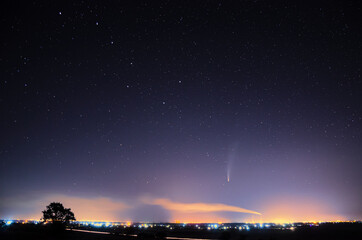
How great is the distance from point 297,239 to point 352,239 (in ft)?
31.9

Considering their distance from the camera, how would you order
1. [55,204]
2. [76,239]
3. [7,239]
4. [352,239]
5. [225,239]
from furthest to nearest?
1. [55,204]
2. [225,239]
3. [352,239]
4. [76,239]
5. [7,239]

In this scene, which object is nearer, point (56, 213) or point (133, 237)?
point (133, 237)

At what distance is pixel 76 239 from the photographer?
4178 centimetres

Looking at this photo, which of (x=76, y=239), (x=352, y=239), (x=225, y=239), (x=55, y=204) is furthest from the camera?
(x=55, y=204)

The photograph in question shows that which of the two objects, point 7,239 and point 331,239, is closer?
point 7,239

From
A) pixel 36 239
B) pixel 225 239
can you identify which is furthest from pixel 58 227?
pixel 225 239

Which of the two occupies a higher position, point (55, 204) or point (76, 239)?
point (55, 204)

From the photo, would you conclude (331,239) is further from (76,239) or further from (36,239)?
(36,239)

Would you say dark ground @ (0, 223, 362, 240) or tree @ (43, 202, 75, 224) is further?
tree @ (43, 202, 75, 224)

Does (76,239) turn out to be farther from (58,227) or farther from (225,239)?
(225,239)

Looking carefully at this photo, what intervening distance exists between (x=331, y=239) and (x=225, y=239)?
20.2 metres

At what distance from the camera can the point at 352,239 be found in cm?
5234

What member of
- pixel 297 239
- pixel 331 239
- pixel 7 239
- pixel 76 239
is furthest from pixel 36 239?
pixel 331 239

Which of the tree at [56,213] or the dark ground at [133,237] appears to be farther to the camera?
the tree at [56,213]
